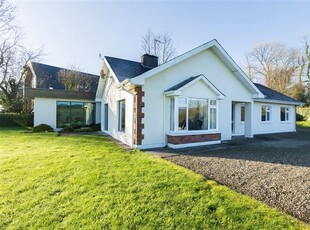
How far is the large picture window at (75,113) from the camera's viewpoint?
17466mm

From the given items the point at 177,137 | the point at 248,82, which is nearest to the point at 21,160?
the point at 177,137

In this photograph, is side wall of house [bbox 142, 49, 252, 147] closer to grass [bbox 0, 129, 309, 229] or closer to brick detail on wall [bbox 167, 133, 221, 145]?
brick detail on wall [bbox 167, 133, 221, 145]

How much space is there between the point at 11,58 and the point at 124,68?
2387 centimetres

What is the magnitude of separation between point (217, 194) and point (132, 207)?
1911 millimetres

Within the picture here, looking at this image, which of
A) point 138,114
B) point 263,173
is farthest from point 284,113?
point 138,114

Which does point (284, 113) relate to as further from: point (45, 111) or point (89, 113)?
point (45, 111)

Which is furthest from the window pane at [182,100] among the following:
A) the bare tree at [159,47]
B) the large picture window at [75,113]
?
the bare tree at [159,47]

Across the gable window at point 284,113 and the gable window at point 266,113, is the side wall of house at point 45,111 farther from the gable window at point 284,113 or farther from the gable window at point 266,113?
the gable window at point 284,113

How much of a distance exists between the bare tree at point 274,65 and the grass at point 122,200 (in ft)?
120

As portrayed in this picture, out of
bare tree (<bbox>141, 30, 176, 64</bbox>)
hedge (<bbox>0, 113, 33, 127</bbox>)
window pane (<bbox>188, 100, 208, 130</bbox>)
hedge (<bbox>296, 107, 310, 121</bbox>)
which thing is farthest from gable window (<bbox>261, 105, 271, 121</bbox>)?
hedge (<bbox>0, 113, 33, 127</bbox>)

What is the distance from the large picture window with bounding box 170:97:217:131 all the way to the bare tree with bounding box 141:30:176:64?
22.5 metres

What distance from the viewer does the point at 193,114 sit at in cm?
995

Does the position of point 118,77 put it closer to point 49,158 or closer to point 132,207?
point 49,158

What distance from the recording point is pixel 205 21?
1439 cm
